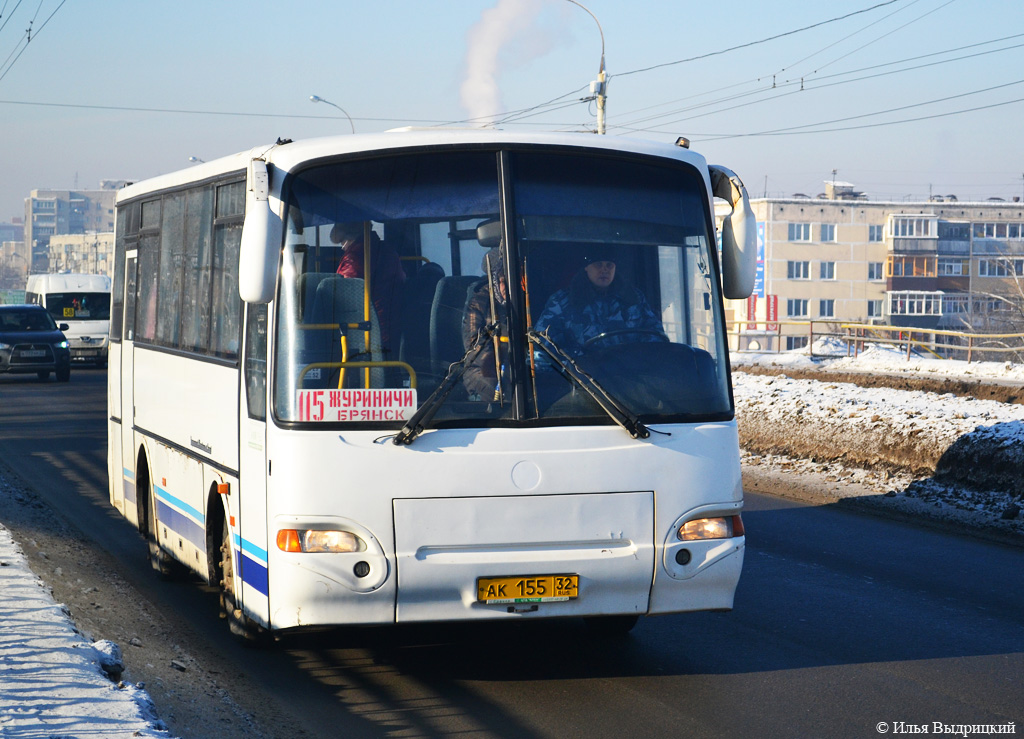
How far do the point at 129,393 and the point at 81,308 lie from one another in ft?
101

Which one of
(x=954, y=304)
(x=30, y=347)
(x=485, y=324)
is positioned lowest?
(x=30, y=347)

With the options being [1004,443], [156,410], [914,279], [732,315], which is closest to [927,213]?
[914,279]

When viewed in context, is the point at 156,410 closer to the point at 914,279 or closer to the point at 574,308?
the point at 574,308

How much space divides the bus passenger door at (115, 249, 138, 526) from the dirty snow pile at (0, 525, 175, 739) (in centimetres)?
229

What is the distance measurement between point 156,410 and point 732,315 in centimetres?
9493

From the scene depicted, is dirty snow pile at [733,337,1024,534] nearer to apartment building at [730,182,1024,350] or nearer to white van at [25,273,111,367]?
white van at [25,273,111,367]

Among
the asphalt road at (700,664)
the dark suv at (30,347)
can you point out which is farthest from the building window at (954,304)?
the asphalt road at (700,664)

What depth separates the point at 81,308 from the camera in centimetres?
3931

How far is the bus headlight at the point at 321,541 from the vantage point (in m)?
6.07

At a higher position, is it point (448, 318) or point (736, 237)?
point (736, 237)

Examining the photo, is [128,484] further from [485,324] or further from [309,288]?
[485,324]

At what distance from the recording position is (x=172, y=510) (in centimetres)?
870

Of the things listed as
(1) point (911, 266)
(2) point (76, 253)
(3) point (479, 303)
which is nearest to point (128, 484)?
(3) point (479, 303)

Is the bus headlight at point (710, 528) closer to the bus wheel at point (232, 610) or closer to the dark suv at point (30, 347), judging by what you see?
the bus wheel at point (232, 610)
